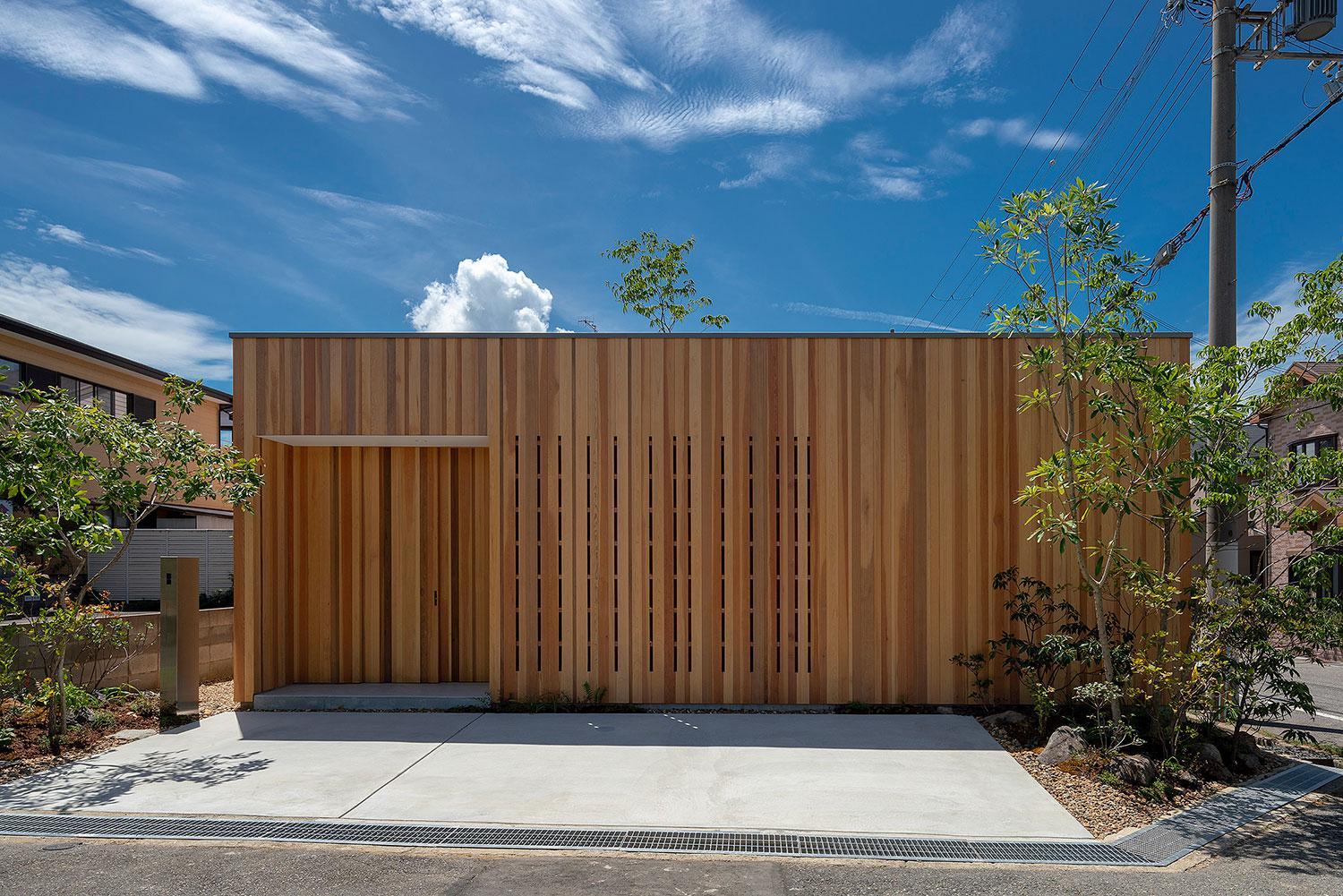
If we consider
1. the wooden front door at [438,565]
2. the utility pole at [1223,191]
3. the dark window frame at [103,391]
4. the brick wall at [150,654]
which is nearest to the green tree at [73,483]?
the brick wall at [150,654]

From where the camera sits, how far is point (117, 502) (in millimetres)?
6453

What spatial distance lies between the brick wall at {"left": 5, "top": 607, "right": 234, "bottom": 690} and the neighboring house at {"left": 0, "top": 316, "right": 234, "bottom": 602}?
3.44m

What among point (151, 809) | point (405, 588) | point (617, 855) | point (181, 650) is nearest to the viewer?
point (617, 855)

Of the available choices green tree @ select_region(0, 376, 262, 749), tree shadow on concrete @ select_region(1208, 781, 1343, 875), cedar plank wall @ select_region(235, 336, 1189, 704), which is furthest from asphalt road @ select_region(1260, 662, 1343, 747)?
green tree @ select_region(0, 376, 262, 749)

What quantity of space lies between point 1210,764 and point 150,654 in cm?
947

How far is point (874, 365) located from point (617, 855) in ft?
16.1

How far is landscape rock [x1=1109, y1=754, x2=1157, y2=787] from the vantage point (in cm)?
527

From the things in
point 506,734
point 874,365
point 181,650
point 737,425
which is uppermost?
point 874,365

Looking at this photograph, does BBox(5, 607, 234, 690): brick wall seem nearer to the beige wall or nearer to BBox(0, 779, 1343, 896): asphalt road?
BBox(0, 779, 1343, 896): asphalt road

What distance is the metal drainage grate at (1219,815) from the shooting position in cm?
443

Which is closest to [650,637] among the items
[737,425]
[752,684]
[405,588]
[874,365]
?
[752,684]

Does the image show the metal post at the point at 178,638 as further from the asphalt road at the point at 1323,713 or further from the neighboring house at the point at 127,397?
the asphalt road at the point at 1323,713

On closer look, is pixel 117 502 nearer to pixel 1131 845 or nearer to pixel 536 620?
pixel 536 620

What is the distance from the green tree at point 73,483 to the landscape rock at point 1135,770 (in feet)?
23.3
